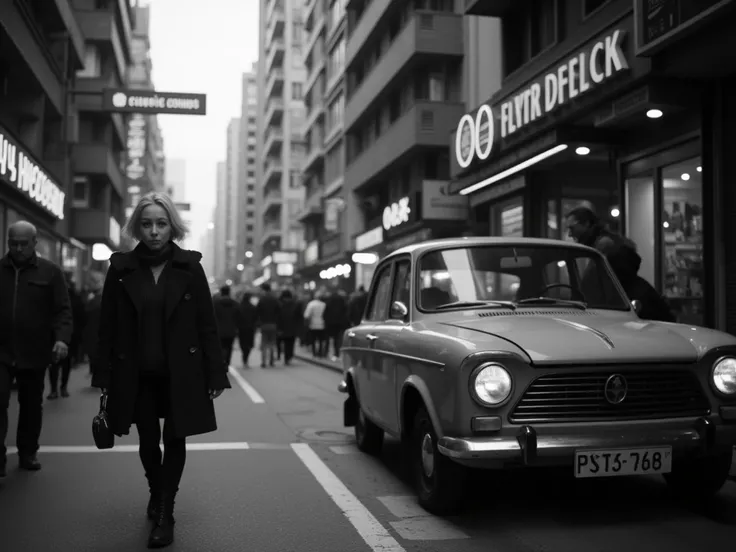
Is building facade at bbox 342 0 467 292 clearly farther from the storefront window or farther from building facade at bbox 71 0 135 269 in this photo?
building facade at bbox 71 0 135 269

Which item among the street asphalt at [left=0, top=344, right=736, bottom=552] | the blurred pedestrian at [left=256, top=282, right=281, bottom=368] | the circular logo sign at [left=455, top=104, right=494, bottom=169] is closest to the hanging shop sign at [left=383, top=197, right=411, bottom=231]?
the blurred pedestrian at [left=256, top=282, right=281, bottom=368]

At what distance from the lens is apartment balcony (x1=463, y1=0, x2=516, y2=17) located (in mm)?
18000

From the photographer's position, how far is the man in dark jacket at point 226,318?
1948 cm

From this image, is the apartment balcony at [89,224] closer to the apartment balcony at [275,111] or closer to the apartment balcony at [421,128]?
the apartment balcony at [421,128]

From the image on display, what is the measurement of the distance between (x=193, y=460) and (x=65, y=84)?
77.5 feet

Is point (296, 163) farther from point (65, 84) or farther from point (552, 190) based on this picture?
point (552, 190)

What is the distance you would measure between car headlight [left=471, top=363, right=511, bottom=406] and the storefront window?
317 inches

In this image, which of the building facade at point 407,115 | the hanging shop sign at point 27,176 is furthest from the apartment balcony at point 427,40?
the hanging shop sign at point 27,176

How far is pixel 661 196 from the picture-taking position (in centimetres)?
1327

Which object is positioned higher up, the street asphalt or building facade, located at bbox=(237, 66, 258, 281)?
building facade, located at bbox=(237, 66, 258, 281)

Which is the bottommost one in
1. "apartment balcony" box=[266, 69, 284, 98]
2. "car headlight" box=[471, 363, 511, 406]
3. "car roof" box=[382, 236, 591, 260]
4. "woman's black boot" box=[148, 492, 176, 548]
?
"woman's black boot" box=[148, 492, 176, 548]

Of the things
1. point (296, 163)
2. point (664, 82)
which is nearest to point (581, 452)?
point (664, 82)

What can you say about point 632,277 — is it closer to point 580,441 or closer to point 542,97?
point 580,441

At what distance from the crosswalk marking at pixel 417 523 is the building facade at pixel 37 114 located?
14789 mm
